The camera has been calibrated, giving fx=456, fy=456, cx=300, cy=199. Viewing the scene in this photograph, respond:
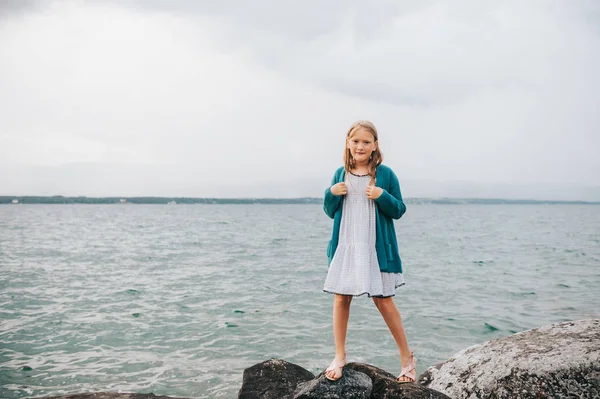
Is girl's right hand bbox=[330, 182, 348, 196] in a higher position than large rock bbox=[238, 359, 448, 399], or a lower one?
higher

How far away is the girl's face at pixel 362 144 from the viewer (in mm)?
4512

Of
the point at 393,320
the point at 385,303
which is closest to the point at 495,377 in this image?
the point at 393,320

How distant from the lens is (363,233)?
446 cm

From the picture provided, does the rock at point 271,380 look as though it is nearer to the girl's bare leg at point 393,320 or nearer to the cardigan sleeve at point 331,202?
the girl's bare leg at point 393,320

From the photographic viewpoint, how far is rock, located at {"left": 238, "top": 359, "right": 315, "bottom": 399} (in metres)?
5.21

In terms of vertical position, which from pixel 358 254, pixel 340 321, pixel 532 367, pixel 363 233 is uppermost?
pixel 363 233

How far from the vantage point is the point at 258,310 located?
13.1 metres

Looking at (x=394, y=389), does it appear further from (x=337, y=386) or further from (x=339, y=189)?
(x=339, y=189)

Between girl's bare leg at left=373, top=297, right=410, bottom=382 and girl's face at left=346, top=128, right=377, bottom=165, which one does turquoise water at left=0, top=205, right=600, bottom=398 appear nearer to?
girl's bare leg at left=373, top=297, right=410, bottom=382

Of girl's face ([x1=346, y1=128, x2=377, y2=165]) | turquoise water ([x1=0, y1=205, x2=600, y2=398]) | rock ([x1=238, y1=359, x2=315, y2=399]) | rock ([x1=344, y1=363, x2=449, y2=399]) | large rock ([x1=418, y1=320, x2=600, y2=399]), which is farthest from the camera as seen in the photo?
turquoise water ([x1=0, y1=205, x2=600, y2=398])

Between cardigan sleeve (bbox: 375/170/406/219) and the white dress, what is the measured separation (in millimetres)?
133

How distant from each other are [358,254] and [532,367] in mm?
2059

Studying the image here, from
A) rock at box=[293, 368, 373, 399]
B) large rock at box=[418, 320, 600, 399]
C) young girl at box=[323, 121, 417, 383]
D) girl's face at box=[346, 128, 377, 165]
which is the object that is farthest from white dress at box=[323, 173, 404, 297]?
large rock at box=[418, 320, 600, 399]

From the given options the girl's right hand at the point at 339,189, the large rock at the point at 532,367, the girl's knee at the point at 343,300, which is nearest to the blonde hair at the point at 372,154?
the girl's right hand at the point at 339,189
